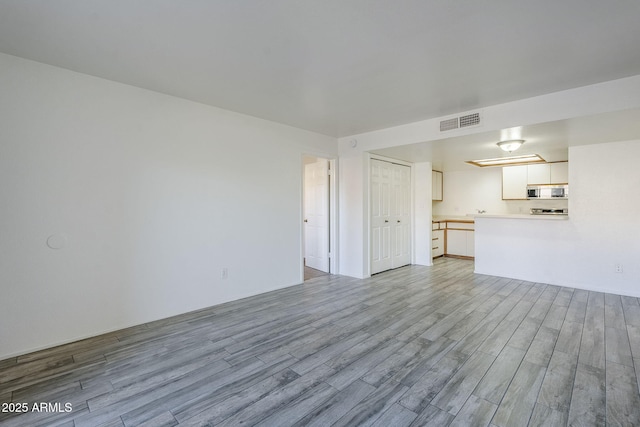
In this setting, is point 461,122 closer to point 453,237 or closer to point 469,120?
point 469,120

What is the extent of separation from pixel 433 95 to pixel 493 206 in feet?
15.9

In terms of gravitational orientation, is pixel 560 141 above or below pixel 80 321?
above

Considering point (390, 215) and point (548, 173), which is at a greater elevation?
point (548, 173)

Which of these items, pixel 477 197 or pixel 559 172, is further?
pixel 477 197

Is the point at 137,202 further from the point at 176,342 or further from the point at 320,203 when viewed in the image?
the point at 320,203

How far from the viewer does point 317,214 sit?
561 centimetres

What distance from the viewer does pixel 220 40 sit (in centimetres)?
214

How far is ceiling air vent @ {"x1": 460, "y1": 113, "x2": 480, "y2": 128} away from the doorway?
2258 mm

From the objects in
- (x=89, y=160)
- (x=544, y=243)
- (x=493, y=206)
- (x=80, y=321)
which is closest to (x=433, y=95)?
(x=544, y=243)

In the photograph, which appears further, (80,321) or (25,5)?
(80,321)

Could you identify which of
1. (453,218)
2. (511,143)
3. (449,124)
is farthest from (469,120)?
(453,218)

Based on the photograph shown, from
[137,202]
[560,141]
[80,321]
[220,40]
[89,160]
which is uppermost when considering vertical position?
[220,40]

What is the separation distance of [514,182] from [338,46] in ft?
19.5

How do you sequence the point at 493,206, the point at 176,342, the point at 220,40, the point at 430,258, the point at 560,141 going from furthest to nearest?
the point at 493,206
the point at 430,258
the point at 560,141
the point at 176,342
the point at 220,40
